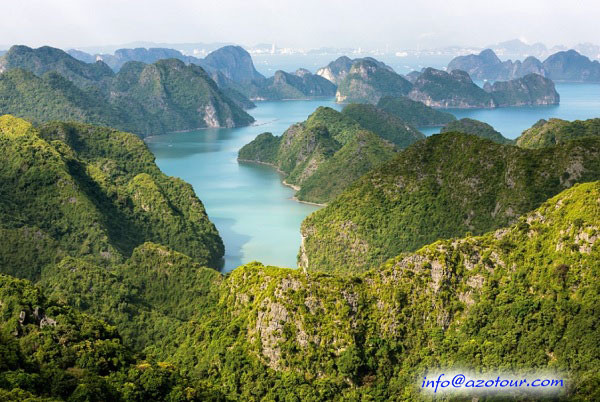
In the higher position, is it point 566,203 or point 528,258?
point 566,203

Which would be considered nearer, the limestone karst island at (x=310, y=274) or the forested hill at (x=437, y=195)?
the limestone karst island at (x=310, y=274)

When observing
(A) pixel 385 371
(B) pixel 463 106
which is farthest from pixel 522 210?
(B) pixel 463 106

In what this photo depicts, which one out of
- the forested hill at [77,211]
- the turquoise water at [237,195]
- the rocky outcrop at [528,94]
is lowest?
the turquoise water at [237,195]

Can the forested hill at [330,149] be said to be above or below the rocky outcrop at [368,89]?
below

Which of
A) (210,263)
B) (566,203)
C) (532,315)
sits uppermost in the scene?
(566,203)

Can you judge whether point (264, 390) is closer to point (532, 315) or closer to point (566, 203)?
point (532, 315)

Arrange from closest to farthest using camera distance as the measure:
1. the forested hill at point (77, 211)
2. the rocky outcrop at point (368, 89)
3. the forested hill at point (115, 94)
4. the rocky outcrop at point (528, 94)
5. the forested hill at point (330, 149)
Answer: the forested hill at point (77, 211)
the forested hill at point (330, 149)
the forested hill at point (115, 94)
the rocky outcrop at point (528, 94)
the rocky outcrop at point (368, 89)

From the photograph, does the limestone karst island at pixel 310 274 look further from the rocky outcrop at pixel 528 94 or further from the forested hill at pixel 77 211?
the rocky outcrop at pixel 528 94

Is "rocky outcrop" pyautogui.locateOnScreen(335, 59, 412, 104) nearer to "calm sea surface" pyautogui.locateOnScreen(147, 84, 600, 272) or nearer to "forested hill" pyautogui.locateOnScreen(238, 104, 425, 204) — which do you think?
"calm sea surface" pyautogui.locateOnScreen(147, 84, 600, 272)

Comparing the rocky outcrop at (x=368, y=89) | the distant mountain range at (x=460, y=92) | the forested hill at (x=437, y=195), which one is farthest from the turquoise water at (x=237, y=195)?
the distant mountain range at (x=460, y=92)

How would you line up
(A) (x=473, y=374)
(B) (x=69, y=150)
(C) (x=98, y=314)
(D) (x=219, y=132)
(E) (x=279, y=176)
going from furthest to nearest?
1. (D) (x=219, y=132)
2. (E) (x=279, y=176)
3. (B) (x=69, y=150)
4. (C) (x=98, y=314)
5. (A) (x=473, y=374)
